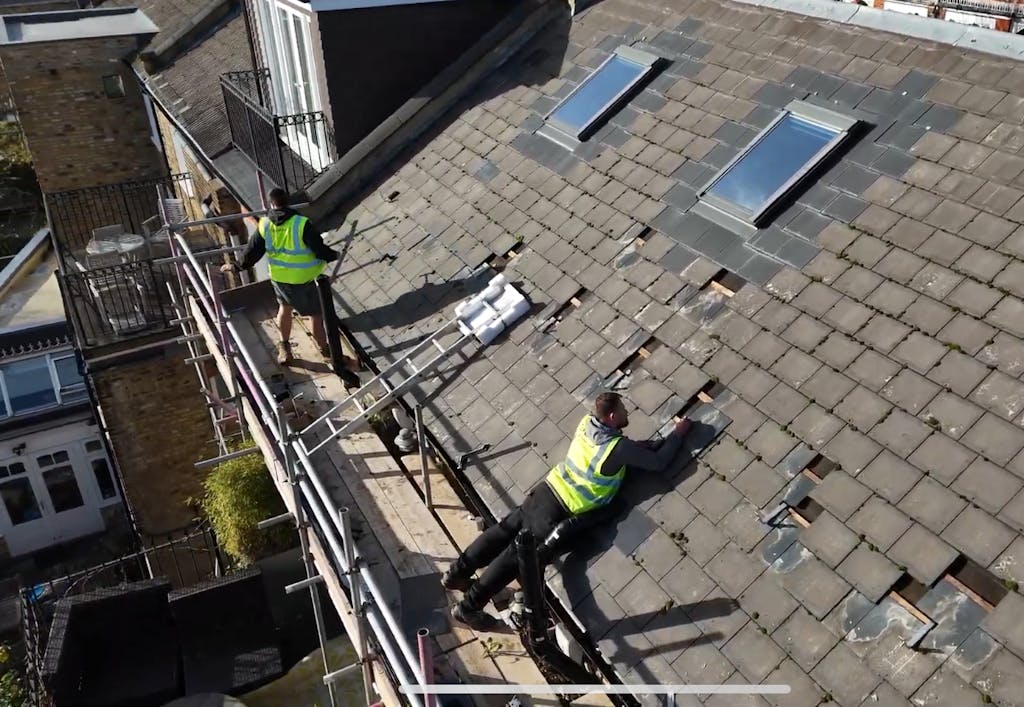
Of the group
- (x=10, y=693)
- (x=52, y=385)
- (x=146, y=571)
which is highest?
(x=52, y=385)

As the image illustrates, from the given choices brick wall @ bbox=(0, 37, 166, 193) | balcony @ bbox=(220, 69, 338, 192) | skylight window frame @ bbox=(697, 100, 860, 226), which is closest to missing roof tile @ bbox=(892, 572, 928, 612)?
skylight window frame @ bbox=(697, 100, 860, 226)

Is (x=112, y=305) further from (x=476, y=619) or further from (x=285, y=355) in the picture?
(x=476, y=619)

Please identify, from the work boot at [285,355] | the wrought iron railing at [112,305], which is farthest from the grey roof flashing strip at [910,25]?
the wrought iron railing at [112,305]

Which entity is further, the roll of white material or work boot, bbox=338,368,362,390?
work boot, bbox=338,368,362,390

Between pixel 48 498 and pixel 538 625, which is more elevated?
pixel 48 498

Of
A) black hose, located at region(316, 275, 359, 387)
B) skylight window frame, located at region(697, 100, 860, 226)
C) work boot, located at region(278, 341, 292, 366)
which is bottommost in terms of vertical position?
skylight window frame, located at region(697, 100, 860, 226)

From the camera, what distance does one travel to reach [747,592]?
525 cm

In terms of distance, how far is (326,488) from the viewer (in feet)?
26.3

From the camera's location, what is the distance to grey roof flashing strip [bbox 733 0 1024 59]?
7.21 m

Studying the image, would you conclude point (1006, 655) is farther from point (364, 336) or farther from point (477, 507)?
point (364, 336)

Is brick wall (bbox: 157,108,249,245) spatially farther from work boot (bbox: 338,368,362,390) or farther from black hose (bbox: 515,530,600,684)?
black hose (bbox: 515,530,600,684)

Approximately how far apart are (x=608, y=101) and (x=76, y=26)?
21604mm

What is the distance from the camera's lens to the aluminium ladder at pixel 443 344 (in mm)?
7863

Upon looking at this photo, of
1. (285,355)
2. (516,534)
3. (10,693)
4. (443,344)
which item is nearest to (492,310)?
(443,344)
